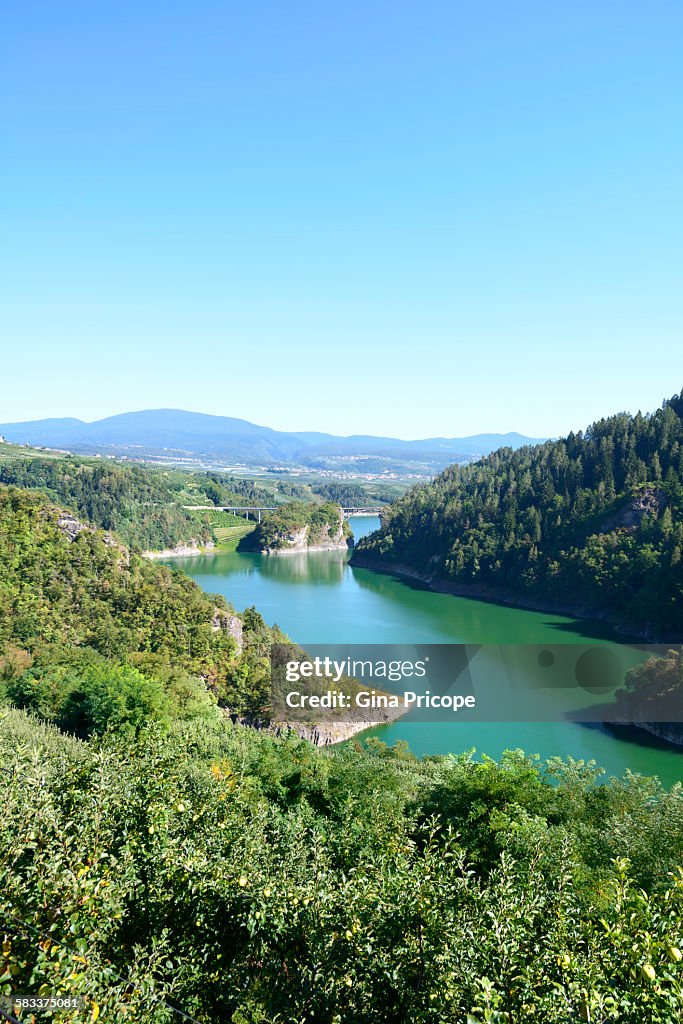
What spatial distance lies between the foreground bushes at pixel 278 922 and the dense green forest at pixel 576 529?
100 feet

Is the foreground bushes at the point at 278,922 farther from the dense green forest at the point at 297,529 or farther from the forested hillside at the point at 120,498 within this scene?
the dense green forest at the point at 297,529

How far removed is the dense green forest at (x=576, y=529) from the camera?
36156mm

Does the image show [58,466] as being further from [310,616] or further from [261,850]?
[261,850]

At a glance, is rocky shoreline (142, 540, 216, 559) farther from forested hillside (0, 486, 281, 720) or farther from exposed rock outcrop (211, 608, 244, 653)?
exposed rock outcrop (211, 608, 244, 653)

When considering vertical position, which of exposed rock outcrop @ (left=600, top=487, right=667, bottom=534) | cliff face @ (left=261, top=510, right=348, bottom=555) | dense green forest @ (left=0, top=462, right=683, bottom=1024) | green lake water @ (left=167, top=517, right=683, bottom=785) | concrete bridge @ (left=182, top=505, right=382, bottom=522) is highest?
exposed rock outcrop @ (left=600, top=487, right=667, bottom=534)

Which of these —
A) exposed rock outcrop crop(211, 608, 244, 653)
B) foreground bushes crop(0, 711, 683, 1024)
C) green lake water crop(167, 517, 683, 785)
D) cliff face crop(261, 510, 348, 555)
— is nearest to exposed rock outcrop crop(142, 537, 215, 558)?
green lake water crop(167, 517, 683, 785)

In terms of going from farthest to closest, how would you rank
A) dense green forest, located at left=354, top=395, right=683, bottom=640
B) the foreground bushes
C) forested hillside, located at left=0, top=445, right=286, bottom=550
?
forested hillside, located at left=0, top=445, right=286, bottom=550 → dense green forest, located at left=354, top=395, right=683, bottom=640 → the foreground bushes

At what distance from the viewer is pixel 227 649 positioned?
76.1 feet

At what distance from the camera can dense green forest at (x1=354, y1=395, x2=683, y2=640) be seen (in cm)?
3616

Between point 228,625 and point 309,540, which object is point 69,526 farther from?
point 309,540

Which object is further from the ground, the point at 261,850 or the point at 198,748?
the point at 261,850

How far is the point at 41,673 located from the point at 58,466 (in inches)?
2468

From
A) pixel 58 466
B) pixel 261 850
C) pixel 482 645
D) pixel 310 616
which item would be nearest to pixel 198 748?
pixel 261 850

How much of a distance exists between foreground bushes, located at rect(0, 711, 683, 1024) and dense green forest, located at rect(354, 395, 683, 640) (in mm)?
30629
